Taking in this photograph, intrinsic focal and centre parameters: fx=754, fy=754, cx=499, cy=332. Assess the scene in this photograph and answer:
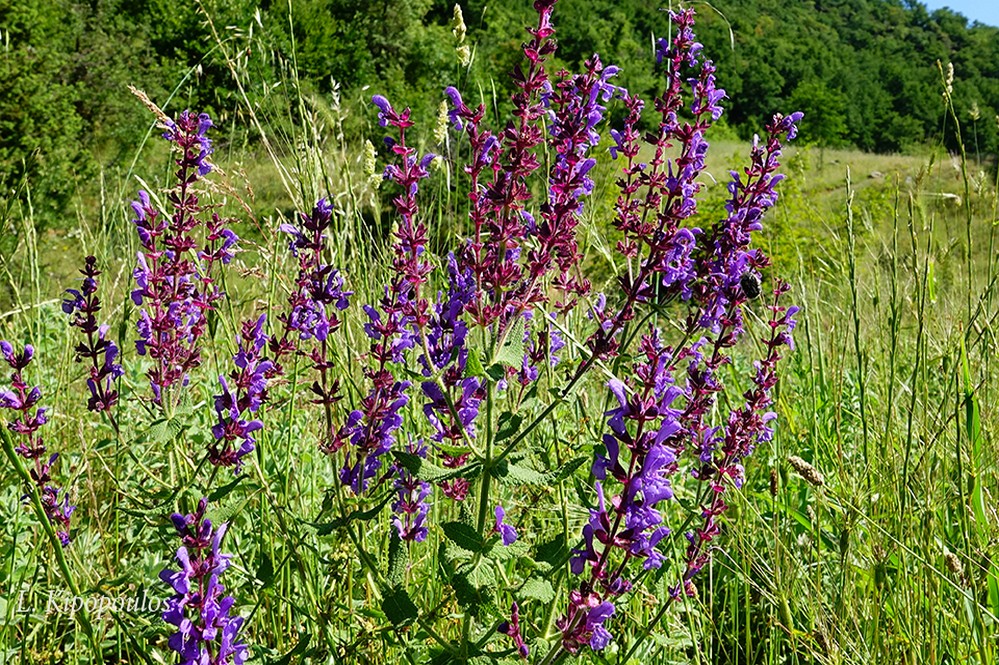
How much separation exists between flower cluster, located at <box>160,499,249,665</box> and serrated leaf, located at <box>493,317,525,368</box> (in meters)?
0.58

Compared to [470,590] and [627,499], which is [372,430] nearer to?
[470,590]

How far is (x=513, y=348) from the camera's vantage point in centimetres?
144

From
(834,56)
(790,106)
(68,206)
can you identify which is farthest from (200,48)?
(834,56)

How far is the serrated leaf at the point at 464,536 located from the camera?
1319 millimetres

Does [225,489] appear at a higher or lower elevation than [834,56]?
lower

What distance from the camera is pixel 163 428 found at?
1.60 metres

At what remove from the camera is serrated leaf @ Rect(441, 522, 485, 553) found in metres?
1.32

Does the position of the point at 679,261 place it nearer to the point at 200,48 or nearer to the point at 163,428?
the point at 163,428

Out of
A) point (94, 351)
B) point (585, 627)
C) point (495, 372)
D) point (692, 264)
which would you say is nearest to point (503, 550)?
point (585, 627)

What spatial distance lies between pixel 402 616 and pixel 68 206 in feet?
40.1

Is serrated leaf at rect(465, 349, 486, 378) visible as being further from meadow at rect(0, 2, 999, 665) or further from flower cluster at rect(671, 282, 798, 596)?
flower cluster at rect(671, 282, 798, 596)

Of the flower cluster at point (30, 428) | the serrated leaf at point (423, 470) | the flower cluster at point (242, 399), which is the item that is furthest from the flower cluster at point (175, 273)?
the serrated leaf at point (423, 470)

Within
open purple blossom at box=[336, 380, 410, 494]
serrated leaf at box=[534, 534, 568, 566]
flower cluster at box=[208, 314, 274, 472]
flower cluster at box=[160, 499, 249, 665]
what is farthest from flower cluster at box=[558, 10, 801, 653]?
flower cluster at box=[208, 314, 274, 472]

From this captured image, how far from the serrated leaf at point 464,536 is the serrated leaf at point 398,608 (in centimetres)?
18
